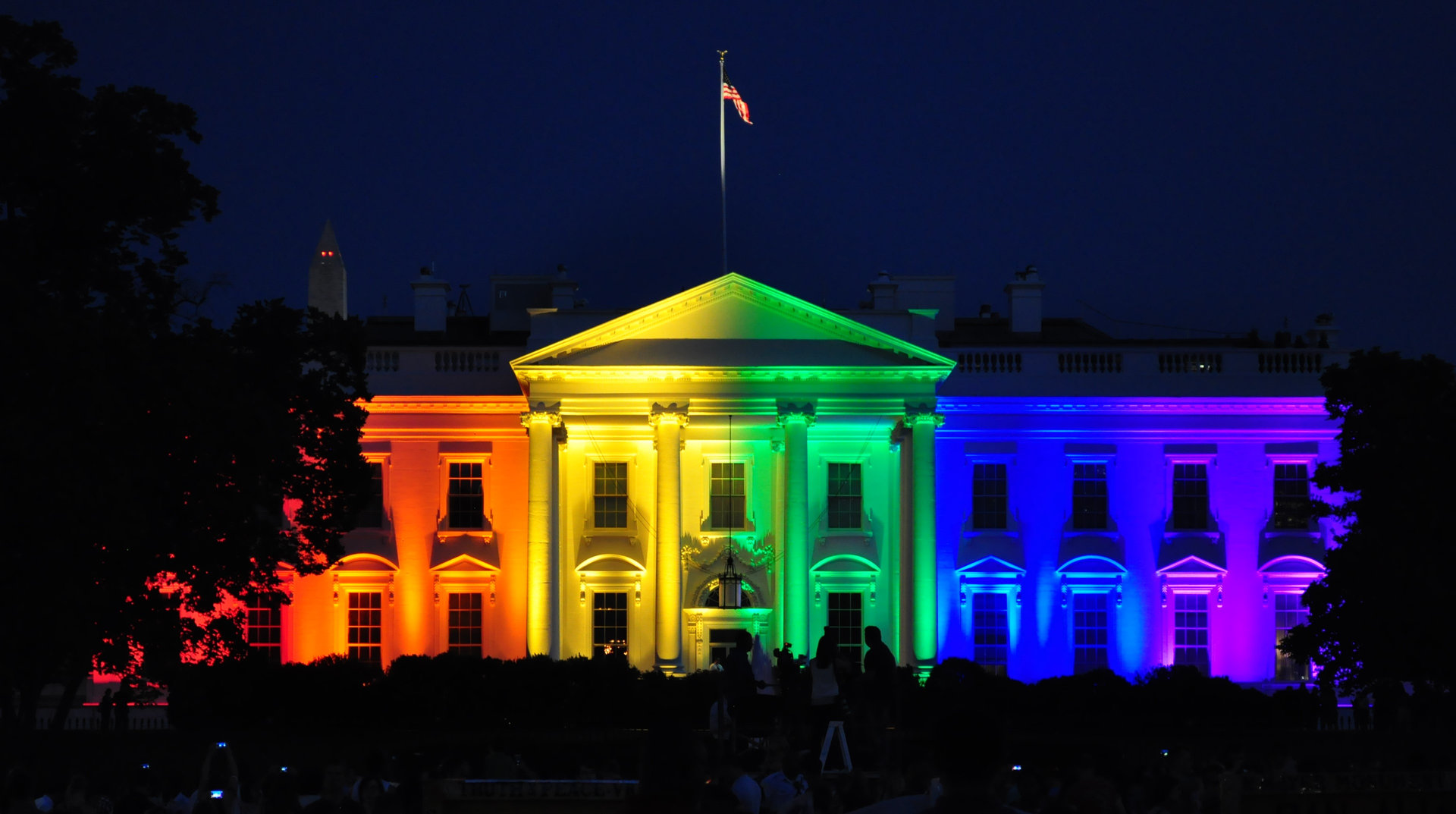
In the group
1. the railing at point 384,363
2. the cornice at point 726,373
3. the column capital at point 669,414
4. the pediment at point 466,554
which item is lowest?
the pediment at point 466,554

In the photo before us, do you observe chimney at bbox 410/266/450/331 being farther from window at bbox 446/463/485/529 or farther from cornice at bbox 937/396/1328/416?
cornice at bbox 937/396/1328/416

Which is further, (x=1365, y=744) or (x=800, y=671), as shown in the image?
(x=1365, y=744)

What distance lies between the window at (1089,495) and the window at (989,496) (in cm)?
173

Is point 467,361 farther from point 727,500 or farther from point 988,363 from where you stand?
point 988,363

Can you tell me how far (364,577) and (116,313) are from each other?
16.9 metres

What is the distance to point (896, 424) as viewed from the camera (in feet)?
144

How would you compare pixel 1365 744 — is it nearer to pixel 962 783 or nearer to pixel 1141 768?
pixel 1141 768

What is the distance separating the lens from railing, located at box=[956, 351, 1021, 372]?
47.6 metres

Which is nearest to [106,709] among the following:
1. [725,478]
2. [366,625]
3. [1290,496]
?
[366,625]

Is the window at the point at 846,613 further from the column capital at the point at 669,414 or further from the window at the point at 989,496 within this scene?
the column capital at the point at 669,414

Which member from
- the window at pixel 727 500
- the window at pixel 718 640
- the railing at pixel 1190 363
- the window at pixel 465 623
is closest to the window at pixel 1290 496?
the railing at pixel 1190 363

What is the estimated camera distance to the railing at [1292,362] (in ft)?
157

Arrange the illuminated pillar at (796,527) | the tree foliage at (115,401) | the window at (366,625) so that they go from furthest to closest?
the window at (366,625)
the illuminated pillar at (796,527)
the tree foliage at (115,401)

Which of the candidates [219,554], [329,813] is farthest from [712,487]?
[329,813]
